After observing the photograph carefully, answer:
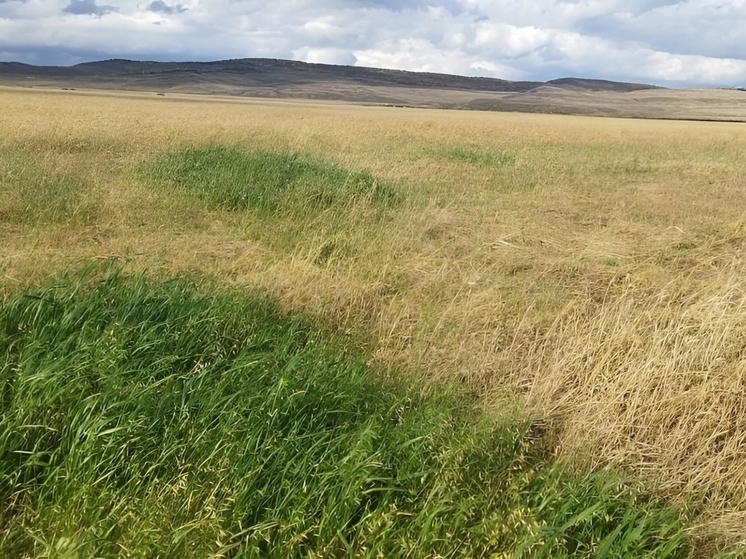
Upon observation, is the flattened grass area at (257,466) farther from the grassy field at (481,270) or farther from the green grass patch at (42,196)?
the green grass patch at (42,196)

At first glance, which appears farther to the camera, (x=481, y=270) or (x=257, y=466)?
(x=481, y=270)

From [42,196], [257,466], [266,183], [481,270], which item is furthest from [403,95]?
[257,466]

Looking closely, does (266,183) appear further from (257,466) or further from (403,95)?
(403,95)

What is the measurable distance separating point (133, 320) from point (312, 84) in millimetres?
194519

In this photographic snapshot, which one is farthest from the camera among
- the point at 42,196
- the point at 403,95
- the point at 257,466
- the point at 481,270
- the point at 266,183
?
the point at 403,95

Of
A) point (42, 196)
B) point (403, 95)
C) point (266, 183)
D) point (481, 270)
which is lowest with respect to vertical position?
point (481, 270)

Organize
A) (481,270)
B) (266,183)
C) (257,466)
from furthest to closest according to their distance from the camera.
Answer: (266,183) → (481,270) → (257,466)

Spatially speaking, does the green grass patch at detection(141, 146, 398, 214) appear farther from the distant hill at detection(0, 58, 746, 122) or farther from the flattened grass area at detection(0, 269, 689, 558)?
the distant hill at detection(0, 58, 746, 122)

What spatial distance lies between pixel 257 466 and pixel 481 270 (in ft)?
13.0

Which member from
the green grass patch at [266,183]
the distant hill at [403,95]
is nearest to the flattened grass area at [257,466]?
the green grass patch at [266,183]

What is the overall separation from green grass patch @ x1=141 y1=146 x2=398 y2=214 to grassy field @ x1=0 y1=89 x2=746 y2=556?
0.18 ft

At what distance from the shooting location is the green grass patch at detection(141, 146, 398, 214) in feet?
27.9

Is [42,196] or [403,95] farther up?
[403,95]

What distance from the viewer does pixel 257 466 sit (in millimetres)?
2711
